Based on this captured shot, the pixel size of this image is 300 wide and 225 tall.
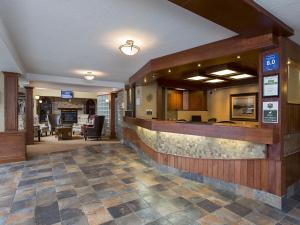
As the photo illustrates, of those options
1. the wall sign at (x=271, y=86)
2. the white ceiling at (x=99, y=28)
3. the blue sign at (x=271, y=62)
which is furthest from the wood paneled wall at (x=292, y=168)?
the white ceiling at (x=99, y=28)

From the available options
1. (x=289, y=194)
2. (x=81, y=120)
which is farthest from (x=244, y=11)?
(x=81, y=120)

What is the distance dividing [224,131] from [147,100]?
4050 millimetres

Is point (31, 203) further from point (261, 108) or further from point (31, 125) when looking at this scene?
point (31, 125)

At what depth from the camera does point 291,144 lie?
2795 mm

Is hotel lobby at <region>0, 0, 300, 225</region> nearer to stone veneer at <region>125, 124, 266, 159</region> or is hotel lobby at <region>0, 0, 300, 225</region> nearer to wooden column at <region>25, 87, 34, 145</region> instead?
stone veneer at <region>125, 124, 266, 159</region>

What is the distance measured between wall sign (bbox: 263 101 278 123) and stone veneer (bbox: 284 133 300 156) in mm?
347

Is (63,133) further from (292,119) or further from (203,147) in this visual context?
(292,119)

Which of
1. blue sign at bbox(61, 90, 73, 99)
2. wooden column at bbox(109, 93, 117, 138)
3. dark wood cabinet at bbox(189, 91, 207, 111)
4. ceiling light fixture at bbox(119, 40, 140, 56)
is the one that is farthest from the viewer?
blue sign at bbox(61, 90, 73, 99)

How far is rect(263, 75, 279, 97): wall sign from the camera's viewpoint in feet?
8.49

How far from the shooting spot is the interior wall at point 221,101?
6418 mm

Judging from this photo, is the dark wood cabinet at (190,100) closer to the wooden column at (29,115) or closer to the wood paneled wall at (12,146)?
the wood paneled wall at (12,146)

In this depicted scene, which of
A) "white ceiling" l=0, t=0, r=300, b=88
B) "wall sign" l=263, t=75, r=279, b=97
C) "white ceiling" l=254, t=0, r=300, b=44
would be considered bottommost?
"wall sign" l=263, t=75, r=279, b=97

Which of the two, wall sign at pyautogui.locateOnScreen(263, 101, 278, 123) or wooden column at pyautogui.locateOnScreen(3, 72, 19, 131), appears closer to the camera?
Result: wall sign at pyautogui.locateOnScreen(263, 101, 278, 123)

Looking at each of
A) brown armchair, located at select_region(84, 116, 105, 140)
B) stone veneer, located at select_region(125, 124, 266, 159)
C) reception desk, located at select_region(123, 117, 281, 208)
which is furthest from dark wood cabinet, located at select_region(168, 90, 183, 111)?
brown armchair, located at select_region(84, 116, 105, 140)
